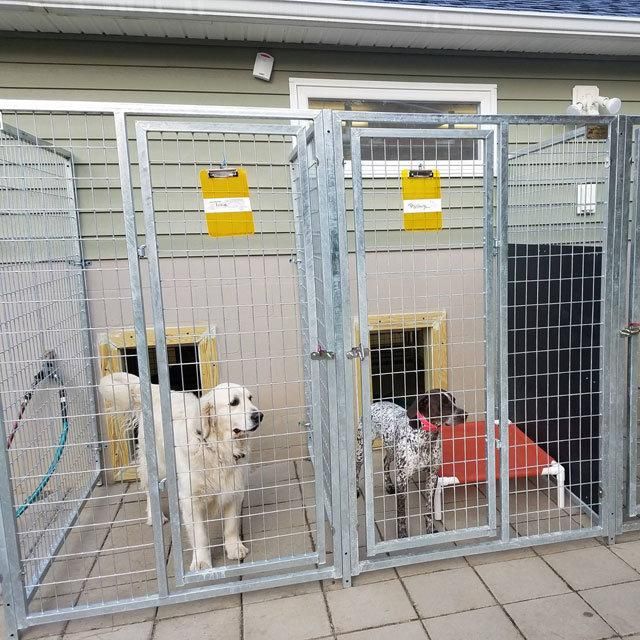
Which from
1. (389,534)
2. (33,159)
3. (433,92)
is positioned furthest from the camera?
(433,92)

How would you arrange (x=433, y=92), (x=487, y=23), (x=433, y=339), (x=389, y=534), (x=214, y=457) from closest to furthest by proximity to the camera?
(x=214, y=457)
(x=389, y=534)
(x=487, y=23)
(x=433, y=92)
(x=433, y=339)

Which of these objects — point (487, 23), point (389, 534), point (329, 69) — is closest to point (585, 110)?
point (487, 23)

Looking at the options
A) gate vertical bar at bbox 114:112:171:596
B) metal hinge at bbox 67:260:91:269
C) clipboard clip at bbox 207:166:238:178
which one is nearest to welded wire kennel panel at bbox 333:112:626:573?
clipboard clip at bbox 207:166:238:178

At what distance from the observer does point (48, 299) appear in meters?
3.15

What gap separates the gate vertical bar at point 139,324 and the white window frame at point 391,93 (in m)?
1.85

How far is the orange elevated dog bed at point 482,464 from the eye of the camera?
303 centimetres

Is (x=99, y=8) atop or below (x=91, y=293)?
atop

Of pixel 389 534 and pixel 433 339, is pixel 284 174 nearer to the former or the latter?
pixel 433 339

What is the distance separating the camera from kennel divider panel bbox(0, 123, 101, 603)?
2.76m

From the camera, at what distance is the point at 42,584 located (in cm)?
243

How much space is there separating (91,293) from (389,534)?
8.48ft

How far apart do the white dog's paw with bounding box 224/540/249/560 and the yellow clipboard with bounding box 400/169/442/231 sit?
6.23ft

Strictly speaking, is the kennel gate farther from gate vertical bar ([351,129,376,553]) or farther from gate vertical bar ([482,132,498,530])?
gate vertical bar ([482,132,498,530])

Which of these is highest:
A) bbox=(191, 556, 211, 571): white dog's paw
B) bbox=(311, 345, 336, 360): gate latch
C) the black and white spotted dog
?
bbox=(311, 345, 336, 360): gate latch
